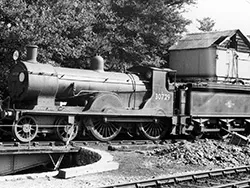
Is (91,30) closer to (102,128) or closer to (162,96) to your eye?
(162,96)

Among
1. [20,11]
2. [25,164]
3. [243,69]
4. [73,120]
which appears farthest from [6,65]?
[243,69]

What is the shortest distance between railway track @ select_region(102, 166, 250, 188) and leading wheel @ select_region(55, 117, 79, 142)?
4.69 meters

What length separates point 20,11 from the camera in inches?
616

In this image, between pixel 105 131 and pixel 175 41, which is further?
pixel 175 41

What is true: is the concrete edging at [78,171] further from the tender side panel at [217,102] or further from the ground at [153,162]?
the tender side panel at [217,102]

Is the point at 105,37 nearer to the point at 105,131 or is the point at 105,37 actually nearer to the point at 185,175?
the point at 105,131

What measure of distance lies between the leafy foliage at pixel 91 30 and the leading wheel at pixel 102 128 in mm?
4092

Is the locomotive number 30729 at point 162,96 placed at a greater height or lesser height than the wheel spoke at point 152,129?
greater

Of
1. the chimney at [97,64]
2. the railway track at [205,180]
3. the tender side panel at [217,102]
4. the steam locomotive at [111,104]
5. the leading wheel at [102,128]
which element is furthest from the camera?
the tender side panel at [217,102]

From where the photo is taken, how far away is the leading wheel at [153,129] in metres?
14.7

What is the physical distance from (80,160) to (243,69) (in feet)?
48.4

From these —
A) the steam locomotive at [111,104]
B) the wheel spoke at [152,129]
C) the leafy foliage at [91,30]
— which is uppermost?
the leafy foliage at [91,30]

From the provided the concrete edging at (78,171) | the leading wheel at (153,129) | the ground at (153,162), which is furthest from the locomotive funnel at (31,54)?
the leading wheel at (153,129)

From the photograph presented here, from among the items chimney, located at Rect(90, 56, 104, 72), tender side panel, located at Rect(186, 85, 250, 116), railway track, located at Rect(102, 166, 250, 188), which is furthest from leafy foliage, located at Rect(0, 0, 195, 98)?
railway track, located at Rect(102, 166, 250, 188)
